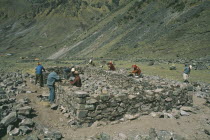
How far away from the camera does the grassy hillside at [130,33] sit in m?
40.3

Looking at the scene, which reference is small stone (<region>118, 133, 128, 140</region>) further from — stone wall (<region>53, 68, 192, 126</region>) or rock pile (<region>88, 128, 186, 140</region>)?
stone wall (<region>53, 68, 192, 126</region>)

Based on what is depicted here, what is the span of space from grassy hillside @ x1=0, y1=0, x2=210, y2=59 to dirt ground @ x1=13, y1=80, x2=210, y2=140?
2666 centimetres

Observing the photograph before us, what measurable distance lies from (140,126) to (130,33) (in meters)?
51.3

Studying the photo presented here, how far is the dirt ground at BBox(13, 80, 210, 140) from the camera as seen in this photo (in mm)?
7066

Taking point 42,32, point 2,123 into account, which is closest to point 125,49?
point 2,123

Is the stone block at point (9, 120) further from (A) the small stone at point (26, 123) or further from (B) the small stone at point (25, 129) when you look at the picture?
(B) the small stone at point (25, 129)

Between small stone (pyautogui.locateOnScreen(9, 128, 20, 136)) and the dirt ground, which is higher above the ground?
small stone (pyautogui.locateOnScreen(9, 128, 20, 136))

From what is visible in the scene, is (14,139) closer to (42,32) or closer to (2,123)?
(2,123)

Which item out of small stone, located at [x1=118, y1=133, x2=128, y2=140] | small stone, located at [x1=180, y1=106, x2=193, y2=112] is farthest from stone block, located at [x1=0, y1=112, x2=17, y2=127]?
small stone, located at [x1=180, y1=106, x2=193, y2=112]

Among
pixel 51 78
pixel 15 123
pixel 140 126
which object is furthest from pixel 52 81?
pixel 140 126

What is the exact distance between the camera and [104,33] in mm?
69438

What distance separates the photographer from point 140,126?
757 centimetres

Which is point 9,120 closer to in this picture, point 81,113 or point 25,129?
point 25,129

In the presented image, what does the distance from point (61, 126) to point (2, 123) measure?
2.24 meters
